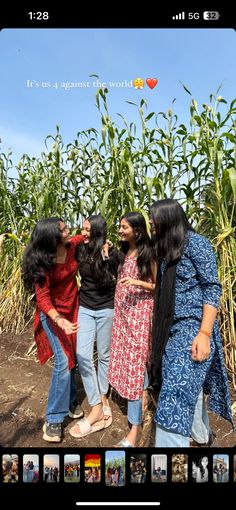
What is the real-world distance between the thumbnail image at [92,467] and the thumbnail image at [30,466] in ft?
0.43

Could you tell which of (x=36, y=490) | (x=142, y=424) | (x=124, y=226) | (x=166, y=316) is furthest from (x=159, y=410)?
(x=124, y=226)

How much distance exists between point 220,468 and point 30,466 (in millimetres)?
509

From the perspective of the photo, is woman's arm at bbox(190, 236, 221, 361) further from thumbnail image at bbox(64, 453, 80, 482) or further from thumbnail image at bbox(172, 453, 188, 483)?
thumbnail image at bbox(64, 453, 80, 482)

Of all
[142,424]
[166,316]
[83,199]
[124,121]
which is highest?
[124,121]

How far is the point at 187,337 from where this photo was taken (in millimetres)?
1000

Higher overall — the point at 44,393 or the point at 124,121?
the point at 124,121

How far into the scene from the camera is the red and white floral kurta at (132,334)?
1395mm

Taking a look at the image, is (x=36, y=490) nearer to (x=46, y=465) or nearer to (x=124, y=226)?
(x=46, y=465)

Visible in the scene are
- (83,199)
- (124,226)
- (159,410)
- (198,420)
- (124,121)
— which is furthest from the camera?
(83,199)

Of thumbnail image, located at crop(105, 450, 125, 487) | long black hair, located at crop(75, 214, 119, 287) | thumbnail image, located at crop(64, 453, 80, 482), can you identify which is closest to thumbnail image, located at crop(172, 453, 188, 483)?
thumbnail image, located at crop(105, 450, 125, 487)

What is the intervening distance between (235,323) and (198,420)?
74 centimetres

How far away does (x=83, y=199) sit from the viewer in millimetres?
2152
